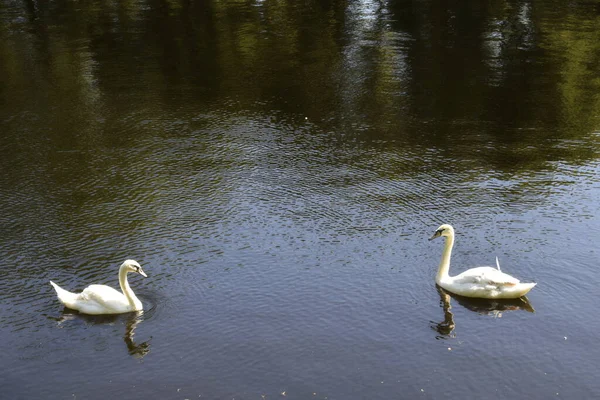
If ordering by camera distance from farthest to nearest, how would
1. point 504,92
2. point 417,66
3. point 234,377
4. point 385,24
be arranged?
1. point 385,24
2. point 417,66
3. point 504,92
4. point 234,377

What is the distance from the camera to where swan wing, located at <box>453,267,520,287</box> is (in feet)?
44.4

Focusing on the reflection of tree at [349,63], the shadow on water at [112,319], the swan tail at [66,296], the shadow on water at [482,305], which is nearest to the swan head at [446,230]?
the shadow on water at [482,305]

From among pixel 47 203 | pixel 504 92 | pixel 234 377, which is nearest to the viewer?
pixel 234 377

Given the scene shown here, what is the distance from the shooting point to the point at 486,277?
44.6 ft

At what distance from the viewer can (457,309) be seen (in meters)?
13.7

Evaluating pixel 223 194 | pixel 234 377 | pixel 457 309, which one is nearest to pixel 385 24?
pixel 223 194

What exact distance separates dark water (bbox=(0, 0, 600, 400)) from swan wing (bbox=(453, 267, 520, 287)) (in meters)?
0.43

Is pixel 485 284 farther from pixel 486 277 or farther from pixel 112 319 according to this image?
pixel 112 319

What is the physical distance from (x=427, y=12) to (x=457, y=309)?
26975 mm

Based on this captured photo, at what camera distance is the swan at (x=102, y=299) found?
13.3 meters

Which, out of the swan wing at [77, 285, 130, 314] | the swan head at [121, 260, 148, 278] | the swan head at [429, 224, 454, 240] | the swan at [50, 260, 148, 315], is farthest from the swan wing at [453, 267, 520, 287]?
the swan wing at [77, 285, 130, 314]

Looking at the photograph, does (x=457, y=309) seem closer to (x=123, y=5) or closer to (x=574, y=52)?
(x=574, y=52)

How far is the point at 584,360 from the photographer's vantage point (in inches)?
473

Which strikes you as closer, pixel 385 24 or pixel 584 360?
pixel 584 360
